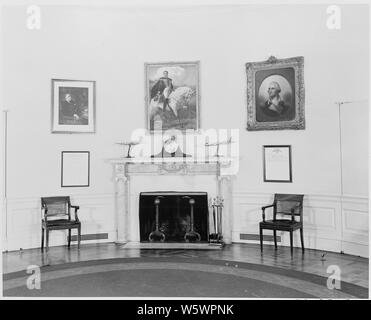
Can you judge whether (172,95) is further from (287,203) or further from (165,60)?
(287,203)

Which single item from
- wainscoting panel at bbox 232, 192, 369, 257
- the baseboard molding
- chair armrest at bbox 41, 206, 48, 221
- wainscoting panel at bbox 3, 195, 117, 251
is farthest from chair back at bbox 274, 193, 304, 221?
chair armrest at bbox 41, 206, 48, 221

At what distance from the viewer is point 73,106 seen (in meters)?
7.13

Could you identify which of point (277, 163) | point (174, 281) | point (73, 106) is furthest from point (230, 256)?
point (73, 106)

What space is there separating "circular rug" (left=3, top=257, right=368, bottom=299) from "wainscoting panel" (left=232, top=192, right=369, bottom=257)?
1422 millimetres

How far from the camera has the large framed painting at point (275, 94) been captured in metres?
6.72

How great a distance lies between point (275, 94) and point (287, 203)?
5.93 feet

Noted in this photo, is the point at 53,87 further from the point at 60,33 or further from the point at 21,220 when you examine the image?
the point at 21,220

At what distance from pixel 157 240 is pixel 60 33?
12.6ft

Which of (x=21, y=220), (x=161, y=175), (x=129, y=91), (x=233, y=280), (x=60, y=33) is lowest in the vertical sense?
(x=233, y=280)
